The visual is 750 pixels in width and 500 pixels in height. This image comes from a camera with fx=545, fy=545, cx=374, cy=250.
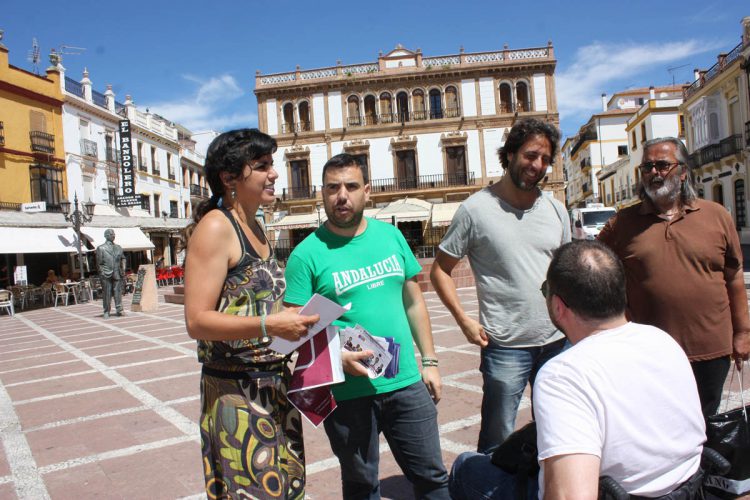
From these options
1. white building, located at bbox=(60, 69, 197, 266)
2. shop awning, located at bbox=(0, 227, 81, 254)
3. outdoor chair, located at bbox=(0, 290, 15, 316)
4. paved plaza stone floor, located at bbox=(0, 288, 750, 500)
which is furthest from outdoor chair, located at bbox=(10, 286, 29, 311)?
paved plaza stone floor, located at bbox=(0, 288, 750, 500)

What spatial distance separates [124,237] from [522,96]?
2206 cm

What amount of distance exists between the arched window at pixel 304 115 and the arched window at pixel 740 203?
22.6 m

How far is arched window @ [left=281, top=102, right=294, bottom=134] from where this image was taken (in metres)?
31.9

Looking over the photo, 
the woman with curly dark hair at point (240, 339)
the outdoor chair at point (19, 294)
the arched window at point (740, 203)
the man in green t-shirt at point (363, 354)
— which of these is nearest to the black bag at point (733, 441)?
the man in green t-shirt at point (363, 354)

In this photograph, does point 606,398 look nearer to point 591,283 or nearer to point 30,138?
point 591,283

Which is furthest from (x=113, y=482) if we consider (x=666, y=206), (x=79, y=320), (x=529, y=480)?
(x=79, y=320)

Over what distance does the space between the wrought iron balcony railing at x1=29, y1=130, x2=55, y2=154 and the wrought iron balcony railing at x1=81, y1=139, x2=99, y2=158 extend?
1.74m

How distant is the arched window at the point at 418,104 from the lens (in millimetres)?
31188

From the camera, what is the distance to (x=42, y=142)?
23656mm

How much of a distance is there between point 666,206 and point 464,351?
4298 mm

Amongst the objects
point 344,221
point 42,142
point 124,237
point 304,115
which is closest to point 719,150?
point 304,115

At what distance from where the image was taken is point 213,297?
1.87 meters

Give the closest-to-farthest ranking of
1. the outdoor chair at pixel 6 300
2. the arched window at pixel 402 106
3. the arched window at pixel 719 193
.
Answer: the outdoor chair at pixel 6 300, the arched window at pixel 719 193, the arched window at pixel 402 106

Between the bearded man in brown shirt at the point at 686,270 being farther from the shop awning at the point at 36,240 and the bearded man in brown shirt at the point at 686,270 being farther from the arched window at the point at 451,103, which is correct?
the arched window at the point at 451,103
